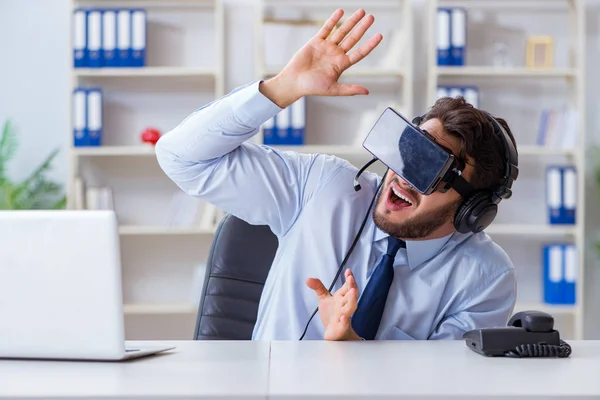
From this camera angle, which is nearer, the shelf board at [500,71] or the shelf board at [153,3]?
the shelf board at [500,71]

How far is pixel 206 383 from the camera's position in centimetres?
98

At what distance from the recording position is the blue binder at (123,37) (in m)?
3.84

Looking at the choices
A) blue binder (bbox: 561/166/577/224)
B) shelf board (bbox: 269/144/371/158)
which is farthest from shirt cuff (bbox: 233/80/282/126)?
blue binder (bbox: 561/166/577/224)

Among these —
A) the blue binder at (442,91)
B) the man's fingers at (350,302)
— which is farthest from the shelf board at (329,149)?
the man's fingers at (350,302)

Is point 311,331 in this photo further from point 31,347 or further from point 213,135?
point 31,347

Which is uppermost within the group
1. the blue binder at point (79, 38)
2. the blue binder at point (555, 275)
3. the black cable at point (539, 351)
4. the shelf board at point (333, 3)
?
the shelf board at point (333, 3)

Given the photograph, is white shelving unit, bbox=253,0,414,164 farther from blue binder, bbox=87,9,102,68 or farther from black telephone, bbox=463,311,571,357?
black telephone, bbox=463,311,571,357

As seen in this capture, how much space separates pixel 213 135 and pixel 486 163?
616mm

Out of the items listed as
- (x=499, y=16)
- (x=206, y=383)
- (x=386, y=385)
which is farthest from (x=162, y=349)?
(x=499, y=16)

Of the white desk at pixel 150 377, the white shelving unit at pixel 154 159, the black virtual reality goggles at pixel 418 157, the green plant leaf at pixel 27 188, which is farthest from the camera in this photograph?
the white shelving unit at pixel 154 159

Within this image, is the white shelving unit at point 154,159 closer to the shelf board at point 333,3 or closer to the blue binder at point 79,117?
the blue binder at point 79,117

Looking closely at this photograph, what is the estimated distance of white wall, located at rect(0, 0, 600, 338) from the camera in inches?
163

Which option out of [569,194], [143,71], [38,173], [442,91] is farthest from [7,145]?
[569,194]

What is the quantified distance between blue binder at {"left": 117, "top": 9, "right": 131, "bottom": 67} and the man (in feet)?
7.16
